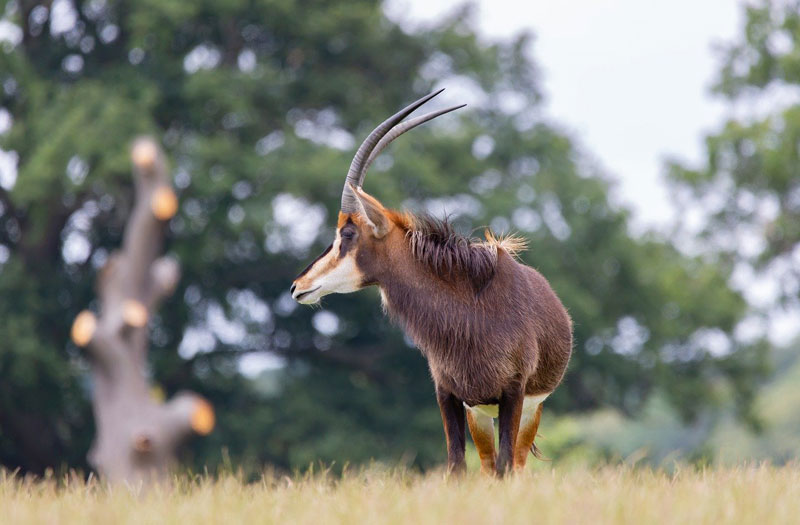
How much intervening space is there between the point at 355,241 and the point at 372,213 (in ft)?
0.60

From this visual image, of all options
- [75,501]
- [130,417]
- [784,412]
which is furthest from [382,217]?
[784,412]

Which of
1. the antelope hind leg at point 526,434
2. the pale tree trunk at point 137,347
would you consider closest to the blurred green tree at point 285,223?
the pale tree trunk at point 137,347

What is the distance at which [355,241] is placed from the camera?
19.6ft

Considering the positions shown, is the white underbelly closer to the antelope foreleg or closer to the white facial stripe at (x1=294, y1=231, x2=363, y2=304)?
the antelope foreleg

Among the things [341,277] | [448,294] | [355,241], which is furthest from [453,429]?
[355,241]

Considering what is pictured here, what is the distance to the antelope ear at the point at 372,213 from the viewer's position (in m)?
5.91

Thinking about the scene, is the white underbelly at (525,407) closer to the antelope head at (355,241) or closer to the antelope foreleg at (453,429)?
the antelope foreleg at (453,429)

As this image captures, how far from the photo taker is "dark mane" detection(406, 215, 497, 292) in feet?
19.6

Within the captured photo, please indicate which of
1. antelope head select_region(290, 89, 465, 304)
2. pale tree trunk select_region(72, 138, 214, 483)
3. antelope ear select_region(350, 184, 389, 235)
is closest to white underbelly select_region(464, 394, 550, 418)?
antelope head select_region(290, 89, 465, 304)

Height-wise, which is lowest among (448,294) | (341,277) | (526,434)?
(526,434)

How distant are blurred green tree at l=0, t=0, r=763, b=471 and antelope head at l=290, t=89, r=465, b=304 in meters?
13.0

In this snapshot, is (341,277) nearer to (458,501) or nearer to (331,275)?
(331,275)

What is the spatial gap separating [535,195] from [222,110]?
21.7 ft

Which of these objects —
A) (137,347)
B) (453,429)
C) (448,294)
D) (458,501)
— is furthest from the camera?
(137,347)
